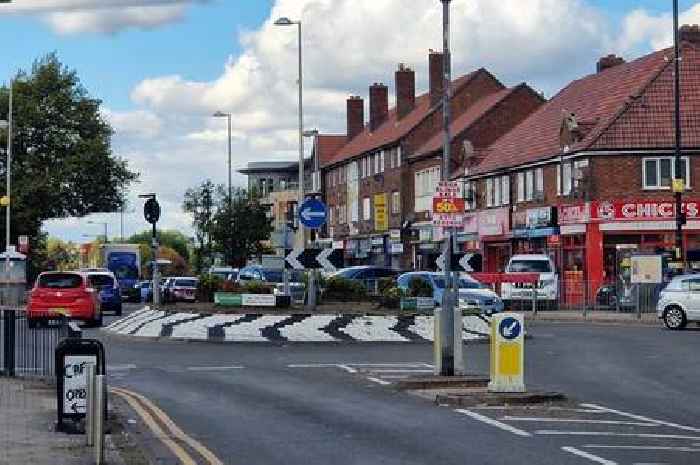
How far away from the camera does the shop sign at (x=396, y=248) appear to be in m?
81.9

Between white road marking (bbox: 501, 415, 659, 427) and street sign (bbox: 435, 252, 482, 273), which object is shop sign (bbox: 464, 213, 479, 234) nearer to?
street sign (bbox: 435, 252, 482, 273)

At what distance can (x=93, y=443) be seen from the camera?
13.3 meters

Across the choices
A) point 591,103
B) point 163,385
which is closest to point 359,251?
point 591,103

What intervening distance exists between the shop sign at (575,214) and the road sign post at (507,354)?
39.5 metres

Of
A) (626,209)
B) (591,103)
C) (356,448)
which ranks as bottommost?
(356,448)

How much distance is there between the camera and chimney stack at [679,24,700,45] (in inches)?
2501

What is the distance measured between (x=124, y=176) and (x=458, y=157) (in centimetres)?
1968

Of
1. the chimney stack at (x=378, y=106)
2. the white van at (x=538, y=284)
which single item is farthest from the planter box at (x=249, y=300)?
the chimney stack at (x=378, y=106)

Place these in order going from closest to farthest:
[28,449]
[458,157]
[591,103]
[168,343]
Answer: [28,449] < [168,343] < [591,103] < [458,157]

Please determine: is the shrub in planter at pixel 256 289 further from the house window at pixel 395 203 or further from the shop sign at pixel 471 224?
the house window at pixel 395 203

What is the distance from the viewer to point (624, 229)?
188ft

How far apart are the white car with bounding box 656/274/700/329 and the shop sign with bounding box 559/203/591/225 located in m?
19.4

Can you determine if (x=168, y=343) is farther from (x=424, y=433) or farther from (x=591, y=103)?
(x=591, y=103)

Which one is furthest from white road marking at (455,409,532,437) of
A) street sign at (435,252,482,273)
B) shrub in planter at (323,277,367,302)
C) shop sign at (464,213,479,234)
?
shop sign at (464,213,479,234)
